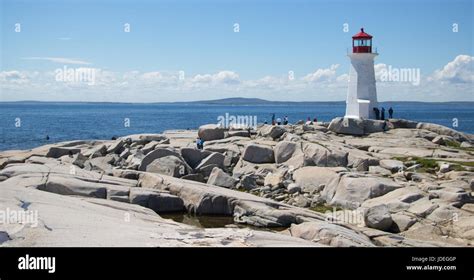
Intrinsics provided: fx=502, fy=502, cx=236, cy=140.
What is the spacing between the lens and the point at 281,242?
13211 mm

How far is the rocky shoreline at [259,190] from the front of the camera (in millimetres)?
13516

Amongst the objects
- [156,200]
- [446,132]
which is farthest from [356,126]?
[156,200]

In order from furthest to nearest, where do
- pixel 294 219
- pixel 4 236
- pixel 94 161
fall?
pixel 94 161 < pixel 294 219 < pixel 4 236

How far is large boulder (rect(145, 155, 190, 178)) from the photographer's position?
88.9 ft

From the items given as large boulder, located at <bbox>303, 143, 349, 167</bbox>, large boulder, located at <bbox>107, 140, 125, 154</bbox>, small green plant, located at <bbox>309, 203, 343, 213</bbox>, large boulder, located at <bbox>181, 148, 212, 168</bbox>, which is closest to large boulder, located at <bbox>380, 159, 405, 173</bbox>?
large boulder, located at <bbox>303, 143, 349, 167</bbox>

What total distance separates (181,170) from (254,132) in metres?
12.6

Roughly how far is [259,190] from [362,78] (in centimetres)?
2133

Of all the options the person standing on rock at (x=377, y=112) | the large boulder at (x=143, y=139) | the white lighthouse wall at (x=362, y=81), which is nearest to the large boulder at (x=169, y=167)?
the large boulder at (x=143, y=139)

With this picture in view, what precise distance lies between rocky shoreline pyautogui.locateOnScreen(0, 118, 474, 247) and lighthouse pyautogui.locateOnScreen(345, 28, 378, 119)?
4271mm

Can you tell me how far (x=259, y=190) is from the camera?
25.8 meters

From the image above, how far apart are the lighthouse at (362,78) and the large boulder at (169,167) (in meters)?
20.5
